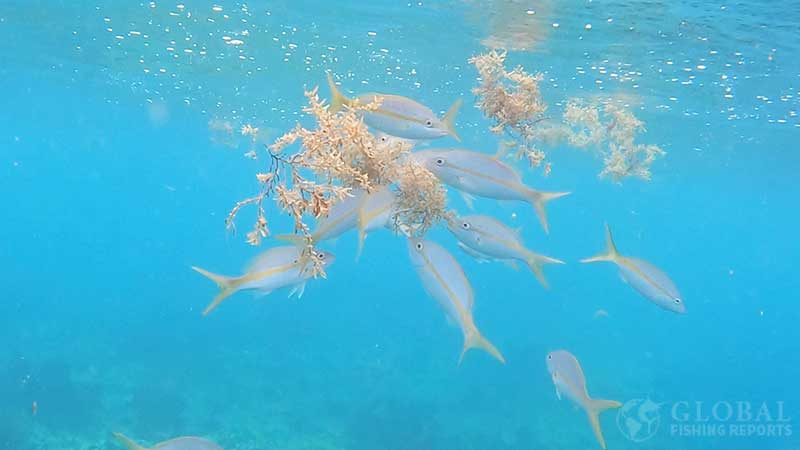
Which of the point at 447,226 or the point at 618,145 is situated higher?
the point at 447,226

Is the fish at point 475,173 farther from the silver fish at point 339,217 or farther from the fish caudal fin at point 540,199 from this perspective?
the silver fish at point 339,217

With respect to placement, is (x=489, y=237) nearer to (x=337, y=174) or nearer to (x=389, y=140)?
(x=389, y=140)

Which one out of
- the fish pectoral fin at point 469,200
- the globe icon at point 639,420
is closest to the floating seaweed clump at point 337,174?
the fish pectoral fin at point 469,200

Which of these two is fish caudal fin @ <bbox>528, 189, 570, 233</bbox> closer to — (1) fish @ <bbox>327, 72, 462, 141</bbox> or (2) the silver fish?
(1) fish @ <bbox>327, 72, 462, 141</bbox>

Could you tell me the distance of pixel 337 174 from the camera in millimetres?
4363

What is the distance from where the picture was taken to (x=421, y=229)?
4.88 metres

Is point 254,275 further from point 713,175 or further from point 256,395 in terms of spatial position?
point 713,175

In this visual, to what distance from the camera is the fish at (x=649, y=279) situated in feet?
20.7

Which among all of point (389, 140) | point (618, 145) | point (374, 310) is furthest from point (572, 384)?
point (374, 310)

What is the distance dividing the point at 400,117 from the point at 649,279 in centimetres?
370

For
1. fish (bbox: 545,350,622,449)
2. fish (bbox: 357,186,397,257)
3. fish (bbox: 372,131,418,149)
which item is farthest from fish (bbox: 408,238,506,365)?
fish (bbox: 545,350,622,449)

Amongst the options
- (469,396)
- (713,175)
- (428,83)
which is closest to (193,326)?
(469,396)

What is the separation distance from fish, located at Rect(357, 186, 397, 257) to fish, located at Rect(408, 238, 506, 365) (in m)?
0.35

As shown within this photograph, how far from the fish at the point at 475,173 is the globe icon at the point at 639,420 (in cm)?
1235
